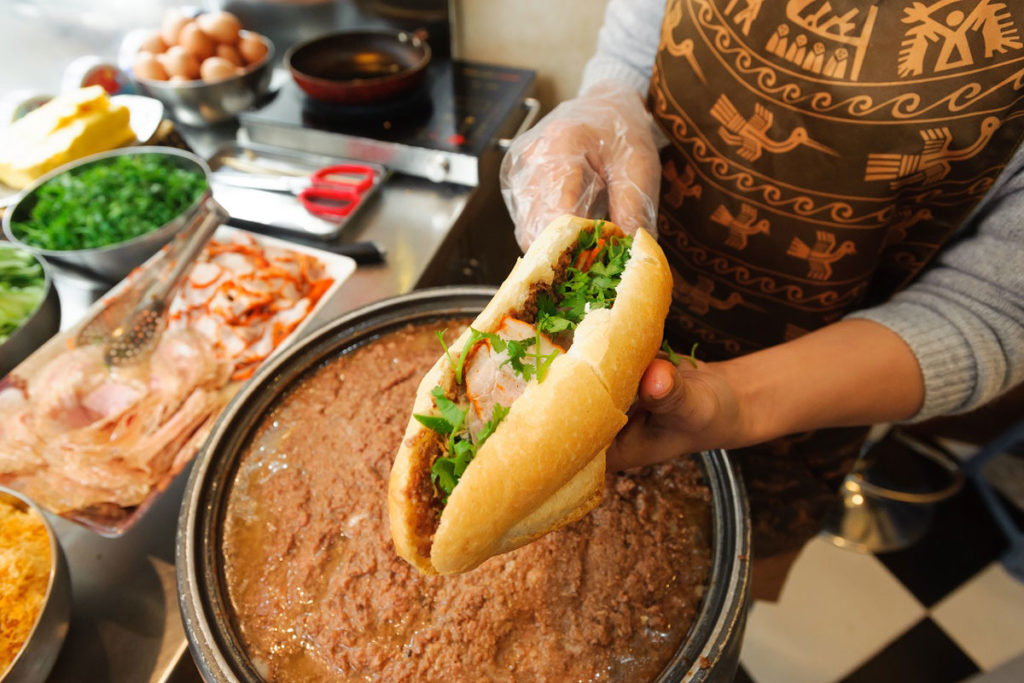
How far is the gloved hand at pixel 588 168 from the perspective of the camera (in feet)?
4.75

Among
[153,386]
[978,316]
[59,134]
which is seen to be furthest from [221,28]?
[978,316]

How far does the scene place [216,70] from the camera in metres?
2.62

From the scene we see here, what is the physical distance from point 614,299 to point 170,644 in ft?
4.26

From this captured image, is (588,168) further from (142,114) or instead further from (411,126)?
(142,114)

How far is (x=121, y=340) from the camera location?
177 centimetres

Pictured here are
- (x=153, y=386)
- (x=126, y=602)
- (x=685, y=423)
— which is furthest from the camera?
(x=153, y=386)

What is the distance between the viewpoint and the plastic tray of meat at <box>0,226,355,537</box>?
1445 mm

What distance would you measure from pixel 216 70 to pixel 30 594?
7.39 feet

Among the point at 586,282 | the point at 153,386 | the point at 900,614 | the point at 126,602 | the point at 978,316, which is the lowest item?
the point at 900,614

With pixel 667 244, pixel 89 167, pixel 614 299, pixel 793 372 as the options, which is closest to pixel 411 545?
pixel 614 299

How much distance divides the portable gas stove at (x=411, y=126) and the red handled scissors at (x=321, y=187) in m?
0.14

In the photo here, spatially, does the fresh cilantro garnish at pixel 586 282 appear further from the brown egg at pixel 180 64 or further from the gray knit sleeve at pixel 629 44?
the brown egg at pixel 180 64

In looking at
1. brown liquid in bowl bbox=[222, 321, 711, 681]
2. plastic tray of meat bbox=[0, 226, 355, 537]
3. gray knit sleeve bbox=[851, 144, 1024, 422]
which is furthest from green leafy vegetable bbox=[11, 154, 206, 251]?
gray knit sleeve bbox=[851, 144, 1024, 422]

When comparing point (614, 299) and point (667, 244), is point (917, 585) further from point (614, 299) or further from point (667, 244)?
point (614, 299)
